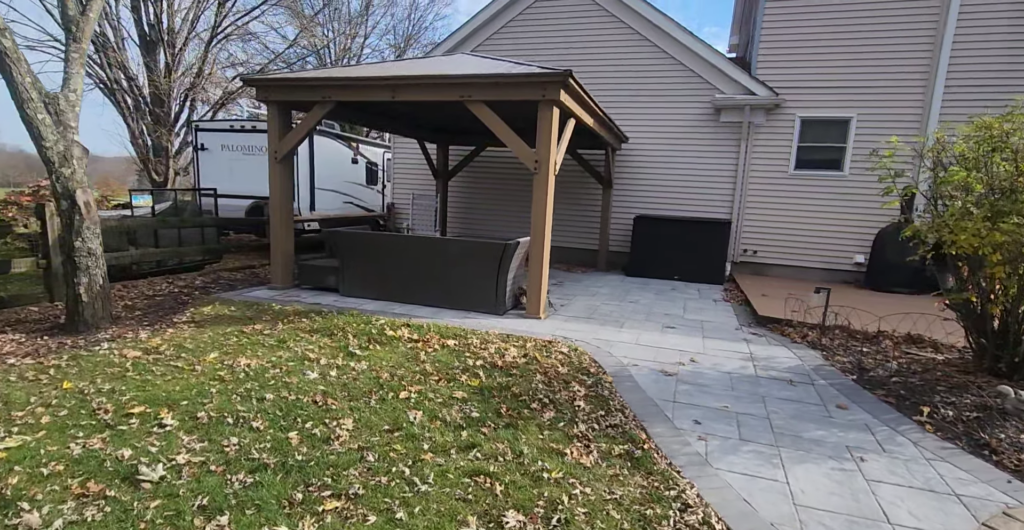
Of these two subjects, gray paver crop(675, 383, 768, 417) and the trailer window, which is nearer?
gray paver crop(675, 383, 768, 417)

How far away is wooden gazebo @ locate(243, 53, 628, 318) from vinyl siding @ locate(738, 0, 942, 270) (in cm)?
346

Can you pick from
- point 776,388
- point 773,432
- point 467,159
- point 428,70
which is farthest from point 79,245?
point 467,159

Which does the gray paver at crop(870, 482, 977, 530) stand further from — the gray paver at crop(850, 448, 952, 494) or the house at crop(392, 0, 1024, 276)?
the house at crop(392, 0, 1024, 276)

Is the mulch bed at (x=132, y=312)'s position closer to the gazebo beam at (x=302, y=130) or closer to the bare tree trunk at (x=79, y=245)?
the bare tree trunk at (x=79, y=245)

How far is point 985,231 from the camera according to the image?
3.48 meters

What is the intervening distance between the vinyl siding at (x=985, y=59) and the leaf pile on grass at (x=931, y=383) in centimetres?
Answer: 536

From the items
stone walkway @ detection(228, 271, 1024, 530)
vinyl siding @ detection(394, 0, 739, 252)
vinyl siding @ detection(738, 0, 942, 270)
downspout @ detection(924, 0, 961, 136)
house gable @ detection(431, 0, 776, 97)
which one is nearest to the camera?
stone walkway @ detection(228, 271, 1024, 530)

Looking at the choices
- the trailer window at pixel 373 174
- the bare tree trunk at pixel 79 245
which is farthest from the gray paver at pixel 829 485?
the trailer window at pixel 373 174

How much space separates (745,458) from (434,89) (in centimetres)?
451

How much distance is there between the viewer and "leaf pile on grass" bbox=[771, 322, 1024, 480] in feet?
9.70

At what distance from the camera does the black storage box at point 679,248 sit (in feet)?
26.9

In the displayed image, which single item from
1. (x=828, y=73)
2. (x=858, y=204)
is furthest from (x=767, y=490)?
(x=828, y=73)

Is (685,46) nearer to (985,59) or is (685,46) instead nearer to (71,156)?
(985,59)

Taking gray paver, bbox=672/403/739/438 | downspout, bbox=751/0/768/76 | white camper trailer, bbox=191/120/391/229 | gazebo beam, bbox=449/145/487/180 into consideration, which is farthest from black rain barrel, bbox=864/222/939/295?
white camper trailer, bbox=191/120/391/229
